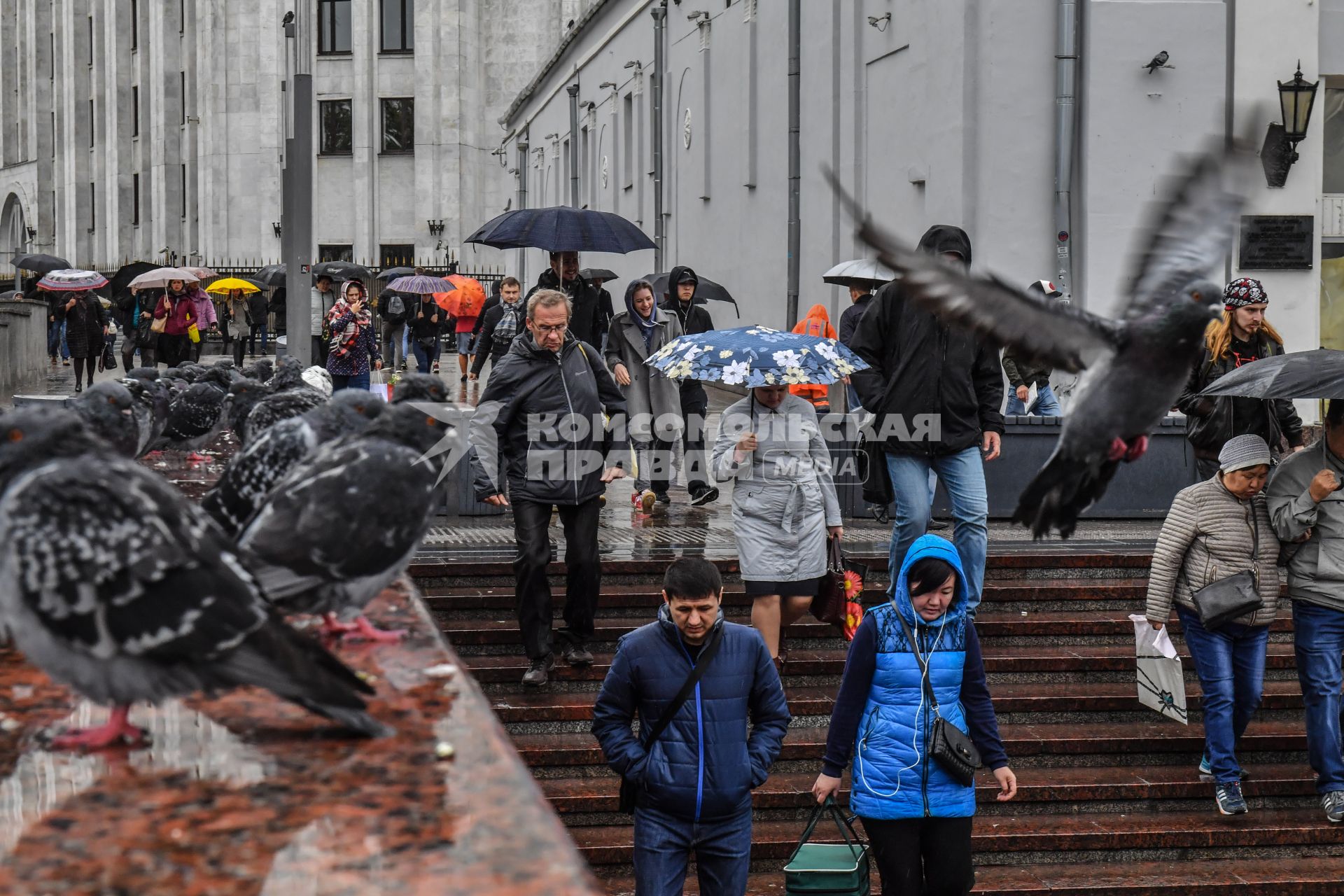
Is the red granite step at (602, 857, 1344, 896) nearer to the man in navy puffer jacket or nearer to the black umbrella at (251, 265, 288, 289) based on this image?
the man in navy puffer jacket

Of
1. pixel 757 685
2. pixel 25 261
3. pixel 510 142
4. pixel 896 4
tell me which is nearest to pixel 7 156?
pixel 510 142

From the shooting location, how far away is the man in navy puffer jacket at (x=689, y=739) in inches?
250

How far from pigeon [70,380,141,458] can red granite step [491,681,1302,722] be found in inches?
210

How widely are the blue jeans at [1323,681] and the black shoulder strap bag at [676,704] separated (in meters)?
3.92

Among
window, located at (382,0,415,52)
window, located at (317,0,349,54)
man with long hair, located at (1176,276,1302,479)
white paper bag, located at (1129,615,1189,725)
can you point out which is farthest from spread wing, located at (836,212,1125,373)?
window, located at (317,0,349,54)

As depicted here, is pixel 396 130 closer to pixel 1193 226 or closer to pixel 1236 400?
pixel 1236 400

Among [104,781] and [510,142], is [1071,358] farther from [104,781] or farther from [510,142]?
[510,142]

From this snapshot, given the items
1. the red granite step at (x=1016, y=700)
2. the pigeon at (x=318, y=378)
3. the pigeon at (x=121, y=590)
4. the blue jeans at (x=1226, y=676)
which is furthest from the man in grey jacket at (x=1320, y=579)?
the pigeon at (x=121, y=590)

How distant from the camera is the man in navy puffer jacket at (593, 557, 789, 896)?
20.8 feet

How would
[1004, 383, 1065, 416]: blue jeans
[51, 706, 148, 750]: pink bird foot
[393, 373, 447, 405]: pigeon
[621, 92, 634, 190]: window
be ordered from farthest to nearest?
[621, 92, 634, 190]: window → [1004, 383, 1065, 416]: blue jeans → [393, 373, 447, 405]: pigeon → [51, 706, 148, 750]: pink bird foot

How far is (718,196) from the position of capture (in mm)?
30016

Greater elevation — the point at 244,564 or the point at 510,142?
the point at 510,142

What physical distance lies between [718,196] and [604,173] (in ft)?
40.0

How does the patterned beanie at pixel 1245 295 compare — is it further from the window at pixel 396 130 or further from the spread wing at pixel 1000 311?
the window at pixel 396 130
